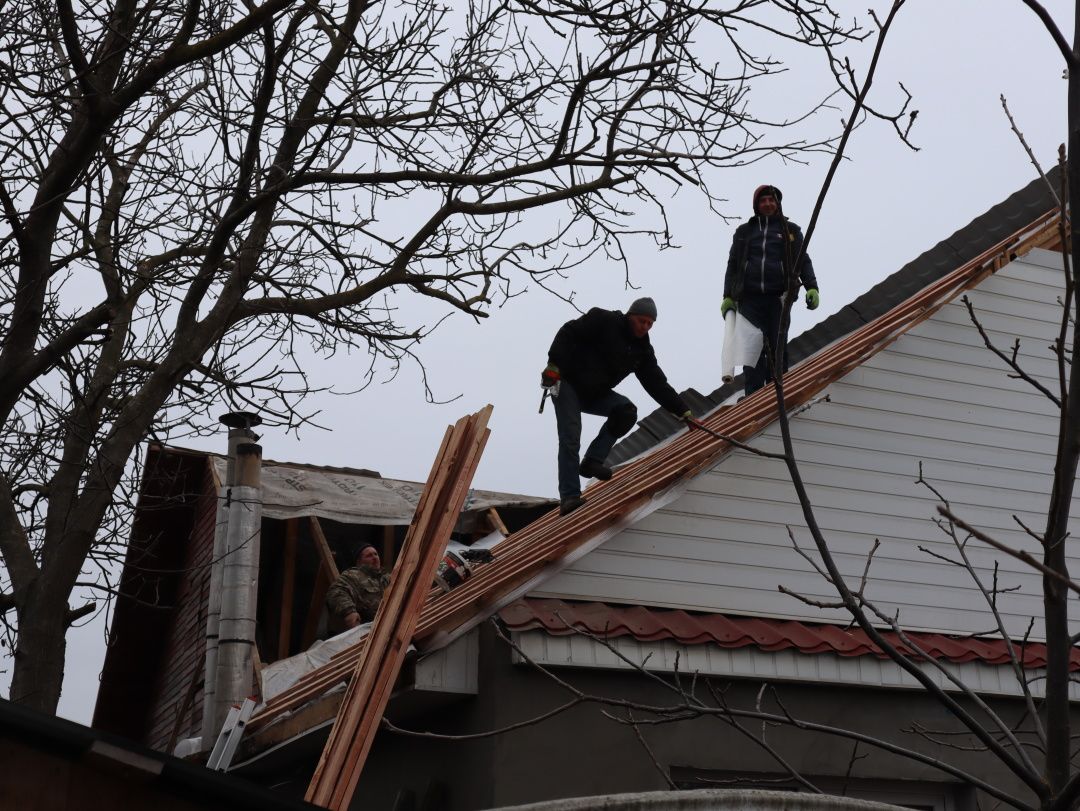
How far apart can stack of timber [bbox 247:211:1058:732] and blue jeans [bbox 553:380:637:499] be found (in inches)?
11.1

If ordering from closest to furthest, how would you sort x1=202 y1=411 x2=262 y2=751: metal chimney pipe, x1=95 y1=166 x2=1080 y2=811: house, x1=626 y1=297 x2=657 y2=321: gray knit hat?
x1=95 y1=166 x2=1080 y2=811: house < x1=626 y1=297 x2=657 y2=321: gray knit hat < x1=202 y1=411 x2=262 y2=751: metal chimney pipe

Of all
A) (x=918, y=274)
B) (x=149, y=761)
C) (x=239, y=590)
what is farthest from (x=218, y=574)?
(x=149, y=761)

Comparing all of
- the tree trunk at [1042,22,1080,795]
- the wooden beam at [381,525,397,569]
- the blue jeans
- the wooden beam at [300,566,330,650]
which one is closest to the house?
the blue jeans

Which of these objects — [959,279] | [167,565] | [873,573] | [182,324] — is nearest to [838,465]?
[873,573]

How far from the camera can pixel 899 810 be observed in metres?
3.57

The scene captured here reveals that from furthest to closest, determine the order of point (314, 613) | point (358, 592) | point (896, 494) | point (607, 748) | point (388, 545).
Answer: point (388, 545)
point (314, 613)
point (358, 592)
point (896, 494)
point (607, 748)

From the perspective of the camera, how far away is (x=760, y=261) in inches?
400

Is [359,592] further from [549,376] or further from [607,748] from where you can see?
[607,748]

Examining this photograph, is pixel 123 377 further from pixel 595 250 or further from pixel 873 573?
pixel 873 573

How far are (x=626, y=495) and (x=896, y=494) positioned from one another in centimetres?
186

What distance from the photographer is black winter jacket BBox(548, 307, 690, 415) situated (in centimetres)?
859

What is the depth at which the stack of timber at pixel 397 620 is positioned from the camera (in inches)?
250

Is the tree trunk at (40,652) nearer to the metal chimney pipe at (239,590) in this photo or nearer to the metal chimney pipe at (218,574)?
the metal chimney pipe at (218,574)

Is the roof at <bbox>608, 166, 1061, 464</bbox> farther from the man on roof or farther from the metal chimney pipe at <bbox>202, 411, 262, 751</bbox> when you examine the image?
the metal chimney pipe at <bbox>202, 411, 262, 751</bbox>
